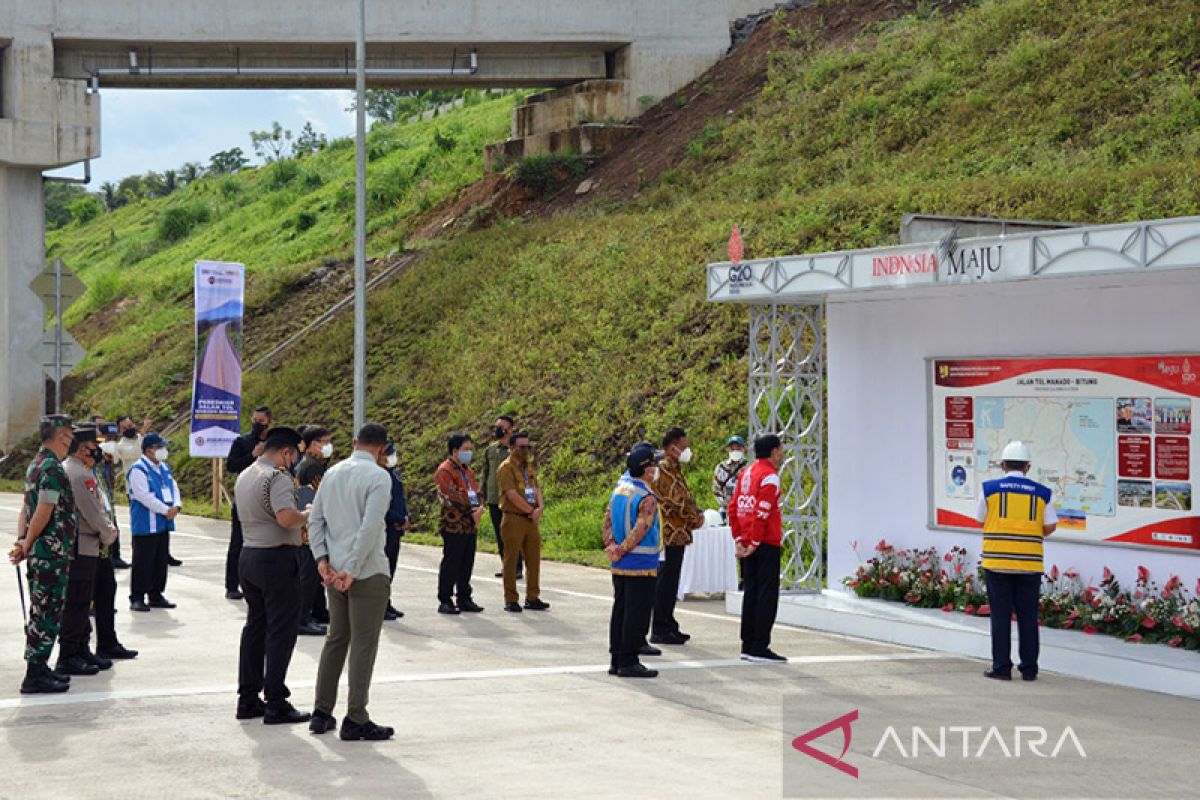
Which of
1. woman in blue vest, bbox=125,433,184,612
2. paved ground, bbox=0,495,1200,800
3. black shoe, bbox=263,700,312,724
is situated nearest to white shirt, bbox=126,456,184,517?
woman in blue vest, bbox=125,433,184,612

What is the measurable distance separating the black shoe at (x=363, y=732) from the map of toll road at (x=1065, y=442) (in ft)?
23.1

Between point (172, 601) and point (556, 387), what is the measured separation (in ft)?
42.2

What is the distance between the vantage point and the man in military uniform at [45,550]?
10719 millimetres

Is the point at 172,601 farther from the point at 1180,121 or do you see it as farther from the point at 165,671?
the point at 1180,121

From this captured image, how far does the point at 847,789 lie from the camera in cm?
822

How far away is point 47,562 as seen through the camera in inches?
423

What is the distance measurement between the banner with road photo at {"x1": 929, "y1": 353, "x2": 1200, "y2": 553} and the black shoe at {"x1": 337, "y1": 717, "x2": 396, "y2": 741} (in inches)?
275

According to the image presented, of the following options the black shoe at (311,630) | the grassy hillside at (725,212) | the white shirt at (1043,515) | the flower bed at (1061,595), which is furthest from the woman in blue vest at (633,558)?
the grassy hillside at (725,212)

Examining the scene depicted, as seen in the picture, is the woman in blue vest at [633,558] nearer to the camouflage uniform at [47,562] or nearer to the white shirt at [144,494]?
the camouflage uniform at [47,562]

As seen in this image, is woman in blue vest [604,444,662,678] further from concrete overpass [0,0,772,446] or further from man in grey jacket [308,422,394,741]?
concrete overpass [0,0,772,446]

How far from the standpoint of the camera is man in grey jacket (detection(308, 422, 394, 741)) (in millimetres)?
9359

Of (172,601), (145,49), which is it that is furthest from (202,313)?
(145,49)

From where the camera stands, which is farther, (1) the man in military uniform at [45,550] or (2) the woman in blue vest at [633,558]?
(2) the woman in blue vest at [633,558]
